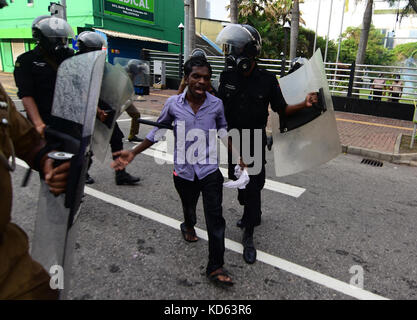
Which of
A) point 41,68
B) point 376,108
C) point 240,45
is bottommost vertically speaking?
point 376,108

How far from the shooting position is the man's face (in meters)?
2.46

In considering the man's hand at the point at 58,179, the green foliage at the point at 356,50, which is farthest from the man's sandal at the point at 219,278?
the green foliage at the point at 356,50

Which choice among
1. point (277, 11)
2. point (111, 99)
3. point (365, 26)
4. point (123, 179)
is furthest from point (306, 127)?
point (277, 11)

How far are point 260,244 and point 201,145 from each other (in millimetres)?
1251

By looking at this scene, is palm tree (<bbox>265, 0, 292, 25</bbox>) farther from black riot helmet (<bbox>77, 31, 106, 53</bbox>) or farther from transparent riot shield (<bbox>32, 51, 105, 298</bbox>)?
transparent riot shield (<bbox>32, 51, 105, 298</bbox>)

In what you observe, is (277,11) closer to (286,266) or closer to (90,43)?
(90,43)

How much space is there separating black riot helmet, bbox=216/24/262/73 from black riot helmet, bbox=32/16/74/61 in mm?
1465

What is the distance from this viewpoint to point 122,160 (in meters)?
2.35

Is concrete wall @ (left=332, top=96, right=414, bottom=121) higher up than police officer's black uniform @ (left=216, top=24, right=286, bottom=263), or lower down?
lower down

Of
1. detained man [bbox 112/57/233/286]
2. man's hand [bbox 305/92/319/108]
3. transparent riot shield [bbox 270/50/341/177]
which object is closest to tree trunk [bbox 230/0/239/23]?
transparent riot shield [bbox 270/50/341/177]

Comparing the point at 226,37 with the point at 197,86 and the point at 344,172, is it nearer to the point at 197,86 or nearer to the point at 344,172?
the point at 197,86

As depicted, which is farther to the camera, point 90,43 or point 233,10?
point 233,10
